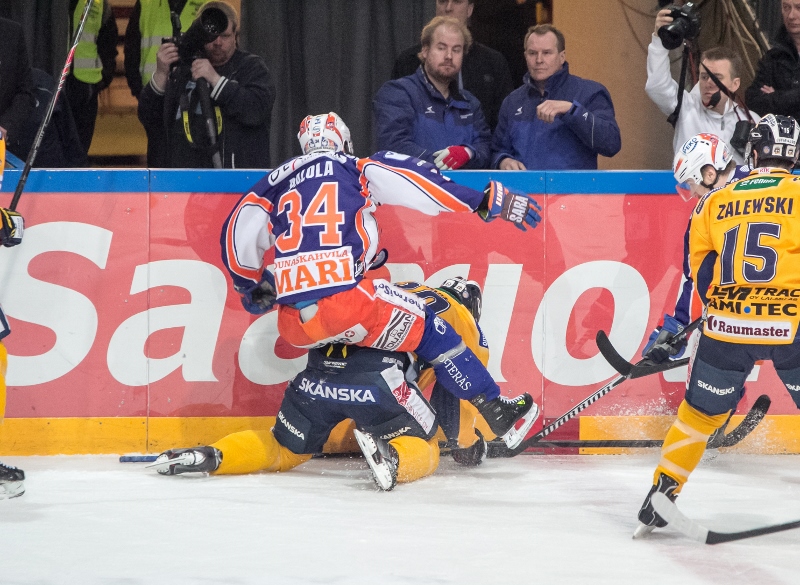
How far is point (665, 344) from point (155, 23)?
9.95 ft

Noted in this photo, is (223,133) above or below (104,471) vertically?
above

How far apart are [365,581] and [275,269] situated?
1.63 metres

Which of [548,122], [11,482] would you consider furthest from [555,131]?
[11,482]

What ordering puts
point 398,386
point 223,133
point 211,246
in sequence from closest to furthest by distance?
point 398,386, point 211,246, point 223,133

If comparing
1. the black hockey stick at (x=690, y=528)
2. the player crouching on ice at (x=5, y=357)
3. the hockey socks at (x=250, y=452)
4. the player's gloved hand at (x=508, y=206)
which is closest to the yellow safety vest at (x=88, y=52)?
the player crouching on ice at (x=5, y=357)

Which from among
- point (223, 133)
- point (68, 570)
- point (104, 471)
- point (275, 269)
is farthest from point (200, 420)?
point (68, 570)

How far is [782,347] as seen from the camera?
3.45 m

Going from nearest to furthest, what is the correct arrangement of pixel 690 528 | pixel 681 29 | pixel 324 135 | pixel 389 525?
pixel 690 528 → pixel 389 525 → pixel 324 135 → pixel 681 29

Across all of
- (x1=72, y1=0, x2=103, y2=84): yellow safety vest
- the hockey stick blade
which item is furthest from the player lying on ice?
(x1=72, y1=0, x2=103, y2=84): yellow safety vest

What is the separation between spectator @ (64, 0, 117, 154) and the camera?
5703mm

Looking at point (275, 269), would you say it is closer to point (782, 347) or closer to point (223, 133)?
point (223, 133)

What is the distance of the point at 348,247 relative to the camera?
13.5 ft

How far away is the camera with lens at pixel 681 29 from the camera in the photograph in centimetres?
470

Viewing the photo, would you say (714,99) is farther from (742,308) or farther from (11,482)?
(11,482)
